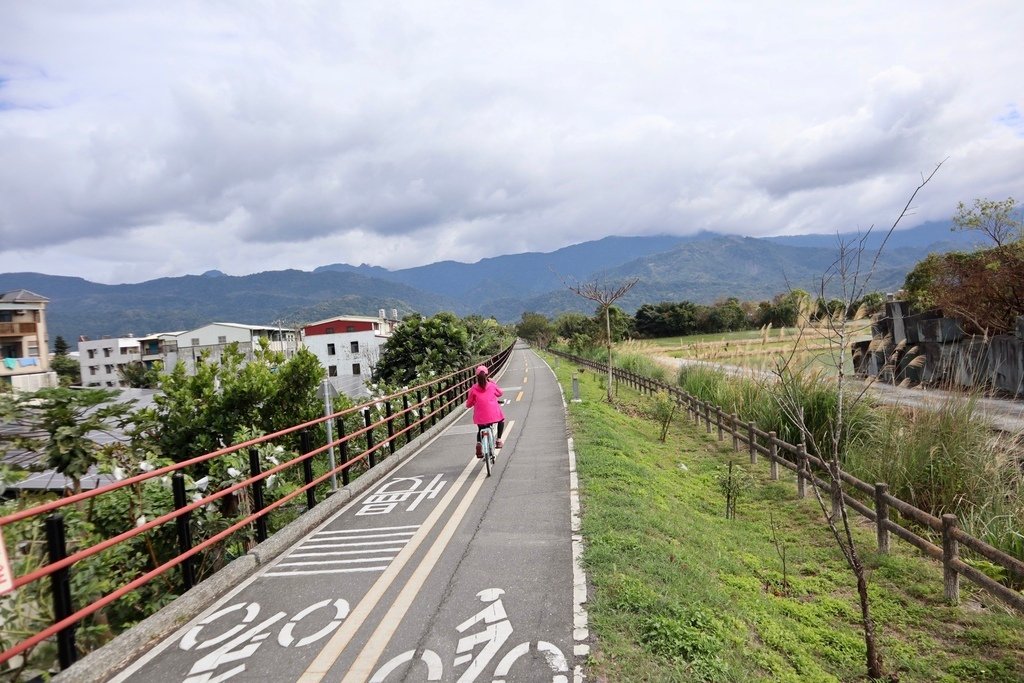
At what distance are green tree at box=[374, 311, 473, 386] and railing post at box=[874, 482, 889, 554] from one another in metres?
29.2

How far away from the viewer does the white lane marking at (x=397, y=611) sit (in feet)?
13.6

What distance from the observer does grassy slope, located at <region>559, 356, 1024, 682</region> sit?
14.6 feet

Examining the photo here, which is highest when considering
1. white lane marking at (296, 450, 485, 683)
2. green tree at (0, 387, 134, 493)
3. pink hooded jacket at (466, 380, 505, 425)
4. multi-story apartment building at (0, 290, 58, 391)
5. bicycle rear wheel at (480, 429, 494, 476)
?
multi-story apartment building at (0, 290, 58, 391)

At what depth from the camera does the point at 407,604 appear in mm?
5152

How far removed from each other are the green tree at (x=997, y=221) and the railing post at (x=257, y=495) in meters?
22.9

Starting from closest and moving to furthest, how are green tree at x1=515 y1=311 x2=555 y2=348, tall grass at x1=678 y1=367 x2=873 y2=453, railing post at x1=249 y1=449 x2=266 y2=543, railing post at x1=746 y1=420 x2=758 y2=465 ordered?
railing post at x1=249 y1=449 x2=266 y2=543, tall grass at x1=678 y1=367 x2=873 y2=453, railing post at x1=746 y1=420 x2=758 y2=465, green tree at x1=515 y1=311 x2=555 y2=348

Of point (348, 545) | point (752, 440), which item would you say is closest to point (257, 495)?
point (348, 545)

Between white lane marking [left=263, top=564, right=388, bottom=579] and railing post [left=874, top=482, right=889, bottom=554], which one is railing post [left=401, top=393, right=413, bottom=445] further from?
railing post [left=874, top=482, right=889, bottom=554]

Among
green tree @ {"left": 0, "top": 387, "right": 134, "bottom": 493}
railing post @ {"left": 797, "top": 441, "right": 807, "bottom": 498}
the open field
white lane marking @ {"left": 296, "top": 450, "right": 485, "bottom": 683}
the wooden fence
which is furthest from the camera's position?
the open field

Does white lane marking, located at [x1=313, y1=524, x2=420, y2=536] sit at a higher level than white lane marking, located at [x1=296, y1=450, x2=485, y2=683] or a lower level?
lower

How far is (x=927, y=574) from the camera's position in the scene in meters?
7.12

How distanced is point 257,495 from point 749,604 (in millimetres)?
5148

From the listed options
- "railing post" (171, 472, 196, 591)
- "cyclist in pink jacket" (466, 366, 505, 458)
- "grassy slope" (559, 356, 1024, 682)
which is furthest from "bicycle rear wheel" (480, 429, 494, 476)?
"railing post" (171, 472, 196, 591)

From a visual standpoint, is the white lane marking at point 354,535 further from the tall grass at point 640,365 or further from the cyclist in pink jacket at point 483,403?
the tall grass at point 640,365
